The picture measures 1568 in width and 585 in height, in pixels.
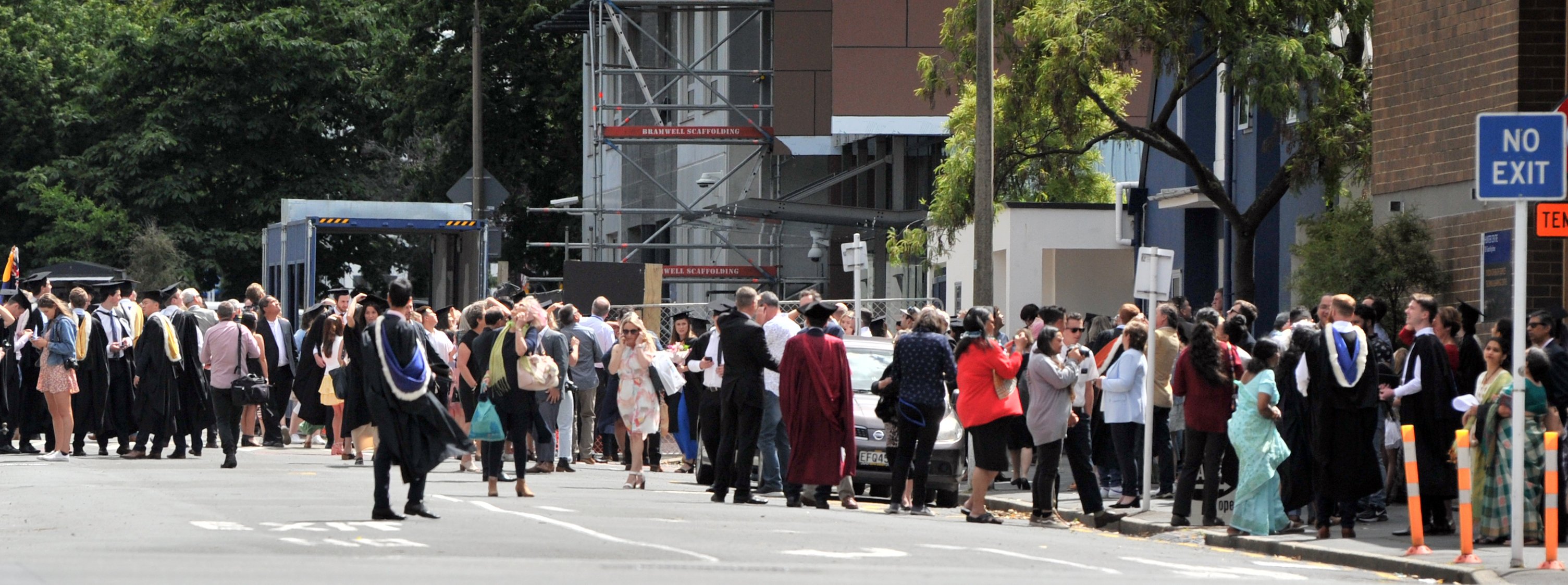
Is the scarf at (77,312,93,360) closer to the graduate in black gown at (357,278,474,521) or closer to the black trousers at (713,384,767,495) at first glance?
the black trousers at (713,384,767,495)

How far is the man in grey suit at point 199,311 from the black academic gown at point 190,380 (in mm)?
877

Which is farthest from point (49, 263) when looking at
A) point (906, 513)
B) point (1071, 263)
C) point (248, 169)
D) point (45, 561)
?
point (45, 561)

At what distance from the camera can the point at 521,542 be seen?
12273 mm

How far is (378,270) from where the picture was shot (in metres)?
48.6

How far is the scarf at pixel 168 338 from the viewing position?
68.0ft

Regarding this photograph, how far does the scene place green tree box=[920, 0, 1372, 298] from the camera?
2289cm

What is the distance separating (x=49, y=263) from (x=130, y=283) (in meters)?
32.8

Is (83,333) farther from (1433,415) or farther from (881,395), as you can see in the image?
(1433,415)

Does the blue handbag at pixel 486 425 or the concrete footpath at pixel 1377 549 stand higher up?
the blue handbag at pixel 486 425

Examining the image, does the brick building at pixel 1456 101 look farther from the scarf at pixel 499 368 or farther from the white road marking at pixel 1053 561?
the scarf at pixel 499 368

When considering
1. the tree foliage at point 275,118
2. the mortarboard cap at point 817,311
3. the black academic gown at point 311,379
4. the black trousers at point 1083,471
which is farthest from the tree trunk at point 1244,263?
the tree foliage at point 275,118

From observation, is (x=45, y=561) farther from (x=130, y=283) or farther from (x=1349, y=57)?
(x=1349, y=57)

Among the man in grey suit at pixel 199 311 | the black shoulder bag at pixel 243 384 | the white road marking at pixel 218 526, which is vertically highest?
the man in grey suit at pixel 199 311

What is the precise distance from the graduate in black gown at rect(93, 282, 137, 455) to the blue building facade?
1184 centimetres
